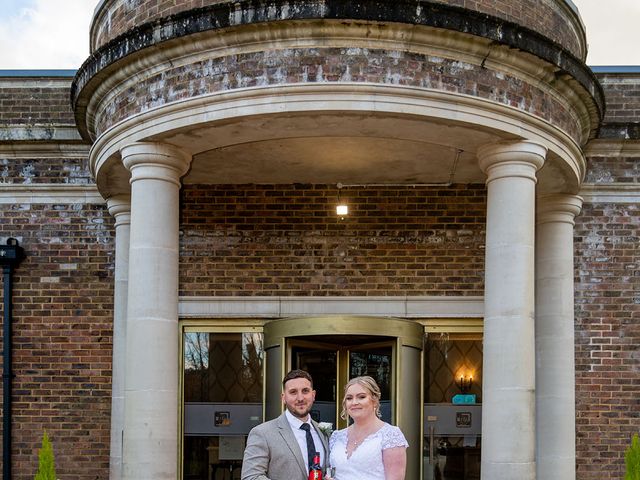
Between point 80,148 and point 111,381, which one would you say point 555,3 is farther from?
point 111,381

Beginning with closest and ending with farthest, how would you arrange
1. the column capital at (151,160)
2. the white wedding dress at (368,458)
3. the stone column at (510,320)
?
the white wedding dress at (368,458) → the stone column at (510,320) → the column capital at (151,160)

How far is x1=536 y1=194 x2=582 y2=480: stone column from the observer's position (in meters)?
12.6

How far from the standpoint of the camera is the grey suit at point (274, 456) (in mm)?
5723

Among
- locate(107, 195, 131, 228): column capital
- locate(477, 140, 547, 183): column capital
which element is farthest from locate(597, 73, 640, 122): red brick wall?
locate(107, 195, 131, 228): column capital

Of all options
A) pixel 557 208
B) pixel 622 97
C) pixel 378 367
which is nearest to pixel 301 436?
pixel 378 367

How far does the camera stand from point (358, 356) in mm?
12594

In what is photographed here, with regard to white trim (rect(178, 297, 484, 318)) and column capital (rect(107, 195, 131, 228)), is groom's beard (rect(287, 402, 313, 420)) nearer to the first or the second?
white trim (rect(178, 297, 484, 318))

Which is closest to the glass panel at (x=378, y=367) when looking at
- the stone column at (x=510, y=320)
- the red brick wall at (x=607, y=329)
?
the stone column at (x=510, y=320)

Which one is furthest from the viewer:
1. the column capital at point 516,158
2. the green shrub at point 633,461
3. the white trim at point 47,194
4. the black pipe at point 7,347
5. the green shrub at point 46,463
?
the white trim at point 47,194

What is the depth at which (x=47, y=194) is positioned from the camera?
1329cm

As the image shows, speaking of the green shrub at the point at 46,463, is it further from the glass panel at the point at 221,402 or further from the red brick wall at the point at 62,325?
the glass panel at the point at 221,402

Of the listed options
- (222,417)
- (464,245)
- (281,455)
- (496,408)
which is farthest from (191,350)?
(281,455)

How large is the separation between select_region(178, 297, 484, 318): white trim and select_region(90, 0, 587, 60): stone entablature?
342 cm

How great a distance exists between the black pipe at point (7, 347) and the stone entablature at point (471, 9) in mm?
2924
